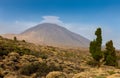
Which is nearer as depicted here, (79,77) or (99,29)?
(79,77)

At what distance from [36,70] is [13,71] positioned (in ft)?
9.78

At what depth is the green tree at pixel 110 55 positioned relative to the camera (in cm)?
5984

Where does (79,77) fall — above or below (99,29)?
below

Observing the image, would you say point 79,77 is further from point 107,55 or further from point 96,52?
point 107,55

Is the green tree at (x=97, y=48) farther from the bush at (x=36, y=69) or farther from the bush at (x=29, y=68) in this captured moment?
the bush at (x=29, y=68)

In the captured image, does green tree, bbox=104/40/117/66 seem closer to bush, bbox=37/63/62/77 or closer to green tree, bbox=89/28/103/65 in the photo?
green tree, bbox=89/28/103/65

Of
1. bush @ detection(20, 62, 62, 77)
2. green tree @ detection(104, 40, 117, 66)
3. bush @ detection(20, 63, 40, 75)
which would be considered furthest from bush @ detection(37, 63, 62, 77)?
green tree @ detection(104, 40, 117, 66)

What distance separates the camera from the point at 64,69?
4134 centimetres

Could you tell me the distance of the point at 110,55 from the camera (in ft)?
197

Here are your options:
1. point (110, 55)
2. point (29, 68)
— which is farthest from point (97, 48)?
point (29, 68)

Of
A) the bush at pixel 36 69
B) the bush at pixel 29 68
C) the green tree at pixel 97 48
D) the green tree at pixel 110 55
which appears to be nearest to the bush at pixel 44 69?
the bush at pixel 36 69

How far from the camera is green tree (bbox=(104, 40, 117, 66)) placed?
59.8 m

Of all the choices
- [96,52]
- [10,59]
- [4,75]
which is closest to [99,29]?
[96,52]

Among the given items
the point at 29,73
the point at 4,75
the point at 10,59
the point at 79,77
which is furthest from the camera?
the point at 10,59
